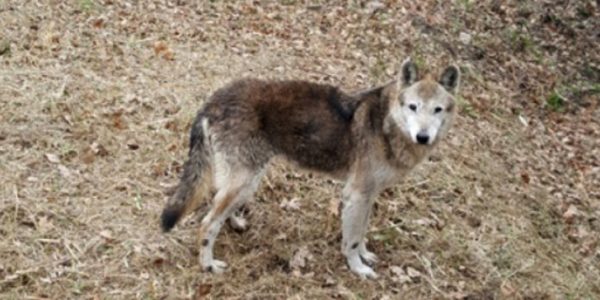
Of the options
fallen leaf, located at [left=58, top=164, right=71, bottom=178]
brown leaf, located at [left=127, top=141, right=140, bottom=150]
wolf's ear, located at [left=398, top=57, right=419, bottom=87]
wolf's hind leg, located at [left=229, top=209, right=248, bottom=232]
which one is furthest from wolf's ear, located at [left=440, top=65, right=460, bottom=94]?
fallen leaf, located at [left=58, top=164, right=71, bottom=178]

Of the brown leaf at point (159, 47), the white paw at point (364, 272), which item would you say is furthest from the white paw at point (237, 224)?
the brown leaf at point (159, 47)

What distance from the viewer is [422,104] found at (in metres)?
5.01

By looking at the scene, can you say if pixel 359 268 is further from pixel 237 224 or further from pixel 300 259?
pixel 237 224

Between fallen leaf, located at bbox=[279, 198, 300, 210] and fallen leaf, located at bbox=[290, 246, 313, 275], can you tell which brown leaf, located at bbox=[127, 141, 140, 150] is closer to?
fallen leaf, located at bbox=[279, 198, 300, 210]

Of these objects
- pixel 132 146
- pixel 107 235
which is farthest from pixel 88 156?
pixel 107 235

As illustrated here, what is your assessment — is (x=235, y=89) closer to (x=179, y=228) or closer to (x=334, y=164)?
(x=334, y=164)

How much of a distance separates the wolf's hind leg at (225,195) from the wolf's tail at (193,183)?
3.9 inches

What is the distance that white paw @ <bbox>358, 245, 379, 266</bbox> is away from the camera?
5703 mm

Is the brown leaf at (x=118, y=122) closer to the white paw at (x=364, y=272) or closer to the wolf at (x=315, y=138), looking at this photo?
the wolf at (x=315, y=138)

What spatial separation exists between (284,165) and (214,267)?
1374mm

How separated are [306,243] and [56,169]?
2.24 m

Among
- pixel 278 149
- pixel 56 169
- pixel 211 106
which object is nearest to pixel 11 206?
pixel 56 169

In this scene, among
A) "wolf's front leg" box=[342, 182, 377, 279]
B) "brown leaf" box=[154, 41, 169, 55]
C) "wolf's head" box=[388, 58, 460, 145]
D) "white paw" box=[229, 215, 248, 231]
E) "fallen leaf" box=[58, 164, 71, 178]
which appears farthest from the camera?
"brown leaf" box=[154, 41, 169, 55]

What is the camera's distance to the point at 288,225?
5.91 m
